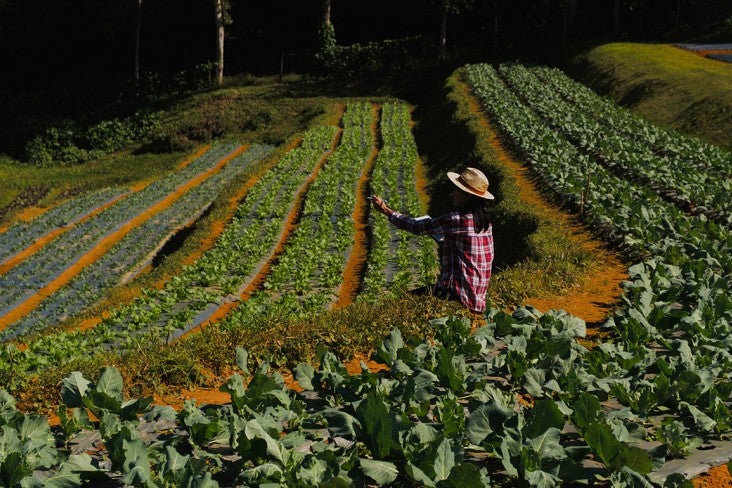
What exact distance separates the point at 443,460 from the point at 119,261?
16714 millimetres

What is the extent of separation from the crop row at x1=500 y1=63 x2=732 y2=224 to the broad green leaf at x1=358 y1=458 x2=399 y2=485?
1170 cm

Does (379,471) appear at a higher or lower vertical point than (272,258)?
higher

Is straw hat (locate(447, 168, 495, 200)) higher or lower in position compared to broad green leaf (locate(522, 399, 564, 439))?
higher

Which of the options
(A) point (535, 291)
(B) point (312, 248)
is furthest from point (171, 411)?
(B) point (312, 248)

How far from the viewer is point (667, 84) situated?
33062 mm

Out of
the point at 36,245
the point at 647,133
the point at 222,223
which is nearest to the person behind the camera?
the point at 222,223

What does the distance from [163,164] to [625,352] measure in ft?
98.3

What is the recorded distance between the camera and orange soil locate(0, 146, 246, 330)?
16797 millimetres

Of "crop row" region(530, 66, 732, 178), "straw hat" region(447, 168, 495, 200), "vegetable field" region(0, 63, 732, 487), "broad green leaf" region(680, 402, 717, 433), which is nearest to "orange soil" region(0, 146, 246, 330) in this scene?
"vegetable field" region(0, 63, 732, 487)

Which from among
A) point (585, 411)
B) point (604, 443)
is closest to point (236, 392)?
point (585, 411)

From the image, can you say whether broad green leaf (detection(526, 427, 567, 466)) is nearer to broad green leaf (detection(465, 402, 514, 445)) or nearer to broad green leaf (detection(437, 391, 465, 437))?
broad green leaf (detection(465, 402, 514, 445))

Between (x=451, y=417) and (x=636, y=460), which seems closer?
(x=636, y=460)

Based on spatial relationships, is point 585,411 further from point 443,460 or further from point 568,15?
point 568,15

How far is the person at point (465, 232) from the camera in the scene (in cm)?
815
